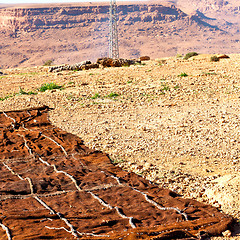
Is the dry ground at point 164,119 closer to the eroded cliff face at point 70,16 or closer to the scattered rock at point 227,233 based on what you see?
the scattered rock at point 227,233

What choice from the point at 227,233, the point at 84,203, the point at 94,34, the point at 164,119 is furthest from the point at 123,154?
the point at 94,34

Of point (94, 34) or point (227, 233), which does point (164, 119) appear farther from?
point (94, 34)

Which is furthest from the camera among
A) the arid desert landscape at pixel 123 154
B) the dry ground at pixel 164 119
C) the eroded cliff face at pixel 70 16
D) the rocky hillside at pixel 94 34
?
the eroded cliff face at pixel 70 16

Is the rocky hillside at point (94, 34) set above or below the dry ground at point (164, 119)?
below

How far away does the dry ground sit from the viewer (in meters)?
5.54

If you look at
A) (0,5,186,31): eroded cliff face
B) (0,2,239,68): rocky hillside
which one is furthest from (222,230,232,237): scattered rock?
(0,5,186,31): eroded cliff face

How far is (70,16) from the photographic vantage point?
78.3m

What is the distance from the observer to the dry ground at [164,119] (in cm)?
554

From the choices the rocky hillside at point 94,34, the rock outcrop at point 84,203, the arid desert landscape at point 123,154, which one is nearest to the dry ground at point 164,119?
the arid desert landscape at point 123,154

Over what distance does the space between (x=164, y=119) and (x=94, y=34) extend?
66958 millimetres

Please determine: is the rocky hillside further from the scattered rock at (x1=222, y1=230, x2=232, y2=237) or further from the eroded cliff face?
the scattered rock at (x1=222, y1=230, x2=232, y2=237)

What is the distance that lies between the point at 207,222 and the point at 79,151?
312cm

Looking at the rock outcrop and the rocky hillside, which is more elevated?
the rock outcrop

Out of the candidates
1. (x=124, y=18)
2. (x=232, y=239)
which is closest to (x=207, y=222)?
(x=232, y=239)
